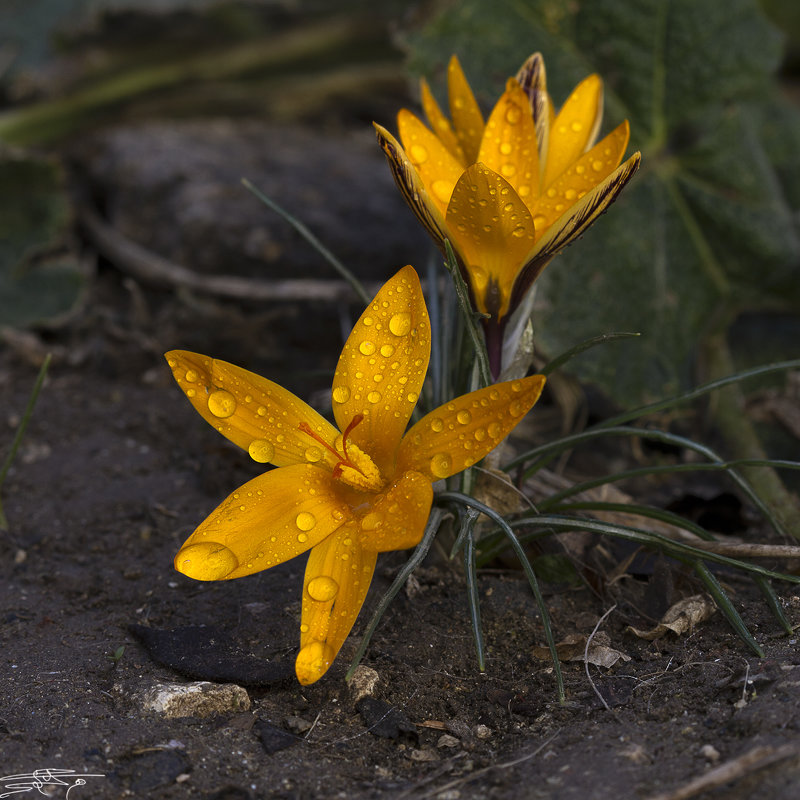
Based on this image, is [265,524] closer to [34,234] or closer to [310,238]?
[310,238]

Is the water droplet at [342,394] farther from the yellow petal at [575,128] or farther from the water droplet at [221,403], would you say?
the yellow petal at [575,128]

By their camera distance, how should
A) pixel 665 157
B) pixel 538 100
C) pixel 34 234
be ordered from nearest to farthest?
pixel 538 100 < pixel 665 157 < pixel 34 234

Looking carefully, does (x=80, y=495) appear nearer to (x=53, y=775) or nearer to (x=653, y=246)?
(x=53, y=775)

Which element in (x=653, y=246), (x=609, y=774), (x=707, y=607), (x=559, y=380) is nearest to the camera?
(x=609, y=774)

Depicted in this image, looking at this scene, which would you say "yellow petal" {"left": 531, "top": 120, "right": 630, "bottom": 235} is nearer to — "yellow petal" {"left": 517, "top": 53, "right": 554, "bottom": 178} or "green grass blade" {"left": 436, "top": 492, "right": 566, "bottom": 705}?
"yellow petal" {"left": 517, "top": 53, "right": 554, "bottom": 178}

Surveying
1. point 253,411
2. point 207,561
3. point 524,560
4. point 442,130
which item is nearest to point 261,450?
point 253,411

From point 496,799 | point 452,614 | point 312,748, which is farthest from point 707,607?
point 312,748
